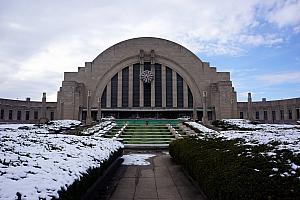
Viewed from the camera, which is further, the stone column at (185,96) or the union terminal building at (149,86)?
the stone column at (185,96)

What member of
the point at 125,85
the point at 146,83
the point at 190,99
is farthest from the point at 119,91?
the point at 190,99

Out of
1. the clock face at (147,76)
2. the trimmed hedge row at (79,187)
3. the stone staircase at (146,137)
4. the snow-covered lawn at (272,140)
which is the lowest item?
the stone staircase at (146,137)

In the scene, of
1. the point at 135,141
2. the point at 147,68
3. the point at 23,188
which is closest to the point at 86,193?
the point at 23,188

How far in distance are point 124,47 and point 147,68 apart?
22.2ft

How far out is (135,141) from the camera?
20.6 m

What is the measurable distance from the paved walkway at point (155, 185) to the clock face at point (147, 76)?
44216mm

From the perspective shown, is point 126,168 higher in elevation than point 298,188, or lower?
lower

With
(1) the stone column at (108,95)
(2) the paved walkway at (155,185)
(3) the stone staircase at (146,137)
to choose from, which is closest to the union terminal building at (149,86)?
(1) the stone column at (108,95)

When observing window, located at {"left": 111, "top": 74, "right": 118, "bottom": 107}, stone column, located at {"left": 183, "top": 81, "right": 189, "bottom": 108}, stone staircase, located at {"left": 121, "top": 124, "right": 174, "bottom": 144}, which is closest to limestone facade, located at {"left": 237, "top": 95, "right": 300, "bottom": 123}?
stone column, located at {"left": 183, "top": 81, "right": 189, "bottom": 108}

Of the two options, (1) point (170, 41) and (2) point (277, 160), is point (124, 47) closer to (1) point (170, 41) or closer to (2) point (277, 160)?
(1) point (170, 41)

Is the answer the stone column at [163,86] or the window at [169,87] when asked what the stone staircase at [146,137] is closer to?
the stone column at [163,86]

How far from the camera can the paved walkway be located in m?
6.65

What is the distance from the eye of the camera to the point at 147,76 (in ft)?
179

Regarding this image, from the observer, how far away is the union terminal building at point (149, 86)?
53719mm
